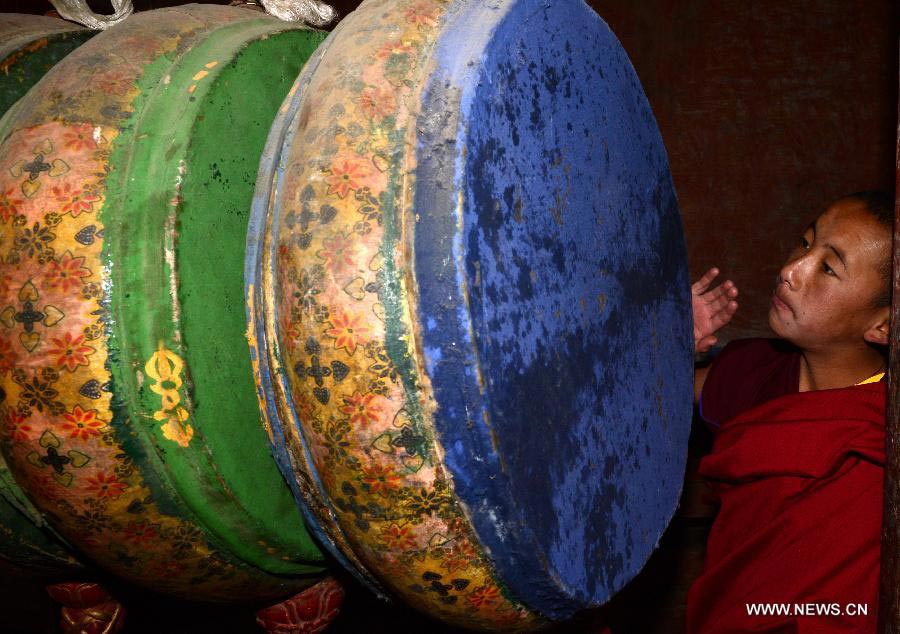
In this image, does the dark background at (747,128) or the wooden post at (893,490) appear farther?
the dark background at (747,128)

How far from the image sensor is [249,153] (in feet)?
2.70

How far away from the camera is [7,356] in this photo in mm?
711

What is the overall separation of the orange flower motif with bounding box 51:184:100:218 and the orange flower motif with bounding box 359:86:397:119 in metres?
0.27

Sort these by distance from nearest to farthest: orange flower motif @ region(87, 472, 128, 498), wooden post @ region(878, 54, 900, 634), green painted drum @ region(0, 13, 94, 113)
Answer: orange flower motif @ region(87, 472, 128, 498) < wooden post @ region(878, 54, 900, 634) < green painted drum @ region(0, 13, 94, 113)

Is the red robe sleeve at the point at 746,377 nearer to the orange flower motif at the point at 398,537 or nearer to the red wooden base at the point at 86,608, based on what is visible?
the orange flower motif at the point at 398,537

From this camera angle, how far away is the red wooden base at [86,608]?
115 cm

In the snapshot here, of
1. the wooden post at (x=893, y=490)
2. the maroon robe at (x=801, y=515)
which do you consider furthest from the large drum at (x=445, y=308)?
the maroon robe at (x=801, y=515)

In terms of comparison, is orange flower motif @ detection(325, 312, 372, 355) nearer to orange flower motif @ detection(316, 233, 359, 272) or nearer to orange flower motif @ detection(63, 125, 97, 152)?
orange flower motif @ detection(316, 233, 359, 272)

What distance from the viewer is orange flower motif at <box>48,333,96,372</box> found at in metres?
0.70

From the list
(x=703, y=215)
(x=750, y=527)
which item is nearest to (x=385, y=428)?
(x=750, y=527)

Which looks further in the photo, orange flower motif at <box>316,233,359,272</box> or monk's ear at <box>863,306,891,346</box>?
monk's ear at <box>863,306,891,346</box>

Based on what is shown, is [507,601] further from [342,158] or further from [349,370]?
[342,158]

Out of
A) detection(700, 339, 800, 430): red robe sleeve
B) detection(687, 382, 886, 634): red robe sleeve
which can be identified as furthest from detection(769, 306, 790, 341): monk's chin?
detection(700, 339, 800, 430): red robe sleeve

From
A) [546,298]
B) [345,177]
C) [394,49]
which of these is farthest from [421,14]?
[546,298]
